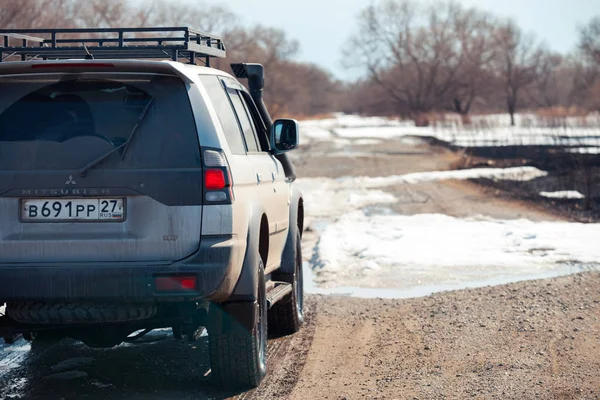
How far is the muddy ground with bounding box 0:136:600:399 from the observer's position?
5.99 metres

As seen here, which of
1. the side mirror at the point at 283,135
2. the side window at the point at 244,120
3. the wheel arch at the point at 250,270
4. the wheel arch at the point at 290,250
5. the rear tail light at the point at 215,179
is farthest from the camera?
the wheel arch at the point at 290,250

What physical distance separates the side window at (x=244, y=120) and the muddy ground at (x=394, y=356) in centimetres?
156

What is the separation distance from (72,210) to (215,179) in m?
0.79

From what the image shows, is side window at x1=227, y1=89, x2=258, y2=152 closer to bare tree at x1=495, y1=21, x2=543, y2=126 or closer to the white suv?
the white suv

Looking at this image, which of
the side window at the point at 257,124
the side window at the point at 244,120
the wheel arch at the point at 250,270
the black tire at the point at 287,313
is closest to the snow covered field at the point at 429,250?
the black tire at the point at 287,313

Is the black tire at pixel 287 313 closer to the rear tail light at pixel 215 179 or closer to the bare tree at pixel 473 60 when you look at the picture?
the rear tail light at pixel 215 179

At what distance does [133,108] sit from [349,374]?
2.36 metres

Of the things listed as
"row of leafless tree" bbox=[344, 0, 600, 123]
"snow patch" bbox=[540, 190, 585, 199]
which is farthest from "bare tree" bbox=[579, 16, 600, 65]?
"snow patch" bbox=[540, 190, 585, 199]

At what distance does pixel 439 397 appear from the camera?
5754mm

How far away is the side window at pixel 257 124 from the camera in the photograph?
7.22 m

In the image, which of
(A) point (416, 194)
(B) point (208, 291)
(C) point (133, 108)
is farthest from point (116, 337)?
(A) point (416, 194)

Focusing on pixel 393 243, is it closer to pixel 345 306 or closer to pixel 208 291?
pixel 345 306

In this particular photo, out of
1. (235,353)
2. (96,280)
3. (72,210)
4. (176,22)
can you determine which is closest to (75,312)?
(96,280)

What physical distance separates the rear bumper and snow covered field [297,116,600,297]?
5117mm
